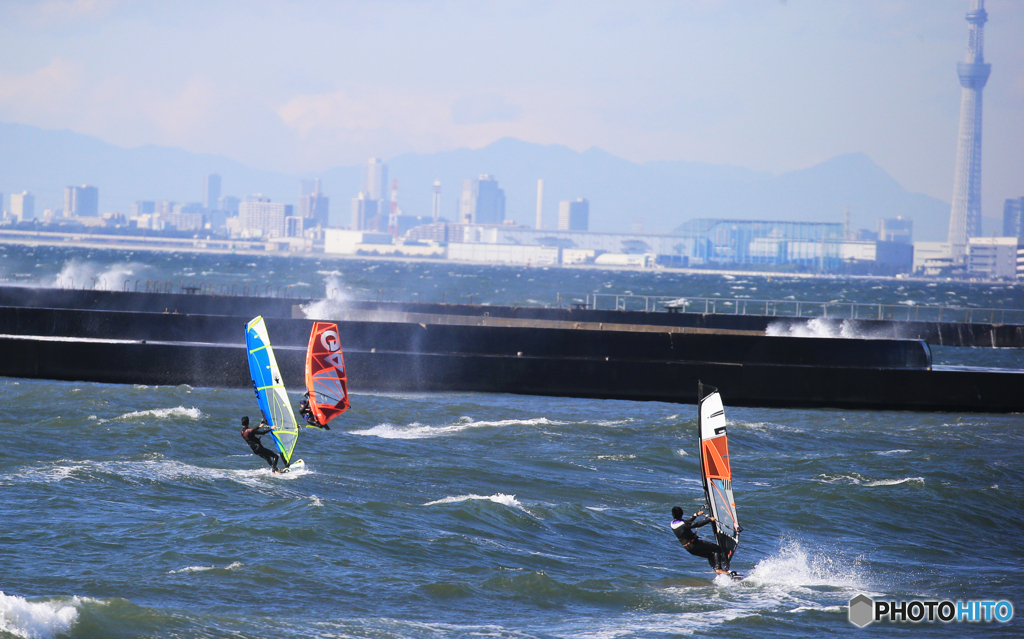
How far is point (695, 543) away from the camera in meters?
12.9

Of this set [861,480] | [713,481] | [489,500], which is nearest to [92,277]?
[489,500]

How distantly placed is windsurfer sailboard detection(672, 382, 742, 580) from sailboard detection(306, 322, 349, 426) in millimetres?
9390

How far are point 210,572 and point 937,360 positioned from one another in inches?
1603

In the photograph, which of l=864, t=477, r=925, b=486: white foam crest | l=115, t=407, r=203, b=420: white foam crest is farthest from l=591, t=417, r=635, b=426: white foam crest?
l=115, t=407, r=203, b=420: white foam crest

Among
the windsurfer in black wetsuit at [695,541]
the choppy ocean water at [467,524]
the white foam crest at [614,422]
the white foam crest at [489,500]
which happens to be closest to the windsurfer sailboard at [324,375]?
the choppy ocean water at [467,524]

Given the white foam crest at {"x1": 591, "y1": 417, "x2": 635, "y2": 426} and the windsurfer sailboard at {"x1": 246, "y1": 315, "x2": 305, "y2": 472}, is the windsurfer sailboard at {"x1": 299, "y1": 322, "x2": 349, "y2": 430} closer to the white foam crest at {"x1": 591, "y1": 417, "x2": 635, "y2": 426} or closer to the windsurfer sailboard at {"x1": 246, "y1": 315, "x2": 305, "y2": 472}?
the windsurfer sailboard at {"x1": 246, "y1": 315, "x2": 305, "y2": 472}

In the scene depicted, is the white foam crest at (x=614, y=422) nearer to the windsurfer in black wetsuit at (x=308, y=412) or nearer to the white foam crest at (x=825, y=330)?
the windsurfer in black wetsuit at (x=308, y=412)

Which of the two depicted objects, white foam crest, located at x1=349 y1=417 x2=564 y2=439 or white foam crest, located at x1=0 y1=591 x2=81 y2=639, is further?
white foam crest, located at x1=349 y1=417 x2=564 y2=439

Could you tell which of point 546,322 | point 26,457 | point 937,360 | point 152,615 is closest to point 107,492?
point 26,457

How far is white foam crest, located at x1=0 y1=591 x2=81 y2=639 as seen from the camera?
11.1m

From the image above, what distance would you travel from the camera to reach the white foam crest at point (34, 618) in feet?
36.4

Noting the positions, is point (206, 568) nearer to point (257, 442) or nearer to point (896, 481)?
point (257, 442)

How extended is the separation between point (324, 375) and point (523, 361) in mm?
8734

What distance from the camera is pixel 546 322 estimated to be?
41344mm
